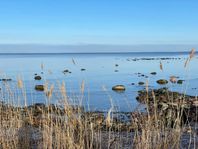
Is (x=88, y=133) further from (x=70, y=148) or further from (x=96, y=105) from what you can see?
(x=96, y=105)

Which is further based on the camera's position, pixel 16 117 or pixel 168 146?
pixel 16 117

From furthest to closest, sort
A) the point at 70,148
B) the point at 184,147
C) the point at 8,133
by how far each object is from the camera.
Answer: the point at 184,147 → the point at 8,133 → the point at 70,148

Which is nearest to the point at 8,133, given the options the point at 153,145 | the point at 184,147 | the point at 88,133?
the point at 88,133

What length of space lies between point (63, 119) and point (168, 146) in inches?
80.9

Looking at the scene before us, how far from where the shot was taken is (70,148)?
6.07 meters

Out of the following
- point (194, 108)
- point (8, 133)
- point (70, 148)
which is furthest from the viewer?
point (194, 108)

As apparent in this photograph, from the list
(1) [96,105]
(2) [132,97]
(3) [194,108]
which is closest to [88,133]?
(3) [194,108]

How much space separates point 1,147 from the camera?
6883mm

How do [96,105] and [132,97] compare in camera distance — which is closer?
[96,105]

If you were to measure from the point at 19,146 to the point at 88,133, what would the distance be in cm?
127

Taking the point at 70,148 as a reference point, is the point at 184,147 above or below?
below

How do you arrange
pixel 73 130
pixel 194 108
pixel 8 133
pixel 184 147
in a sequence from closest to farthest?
pixel 73 130, pixel 8 133, pixel 184 147, pixel 194 108

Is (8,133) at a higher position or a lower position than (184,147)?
higher

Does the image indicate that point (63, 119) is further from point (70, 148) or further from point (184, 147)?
point (184, 147)
